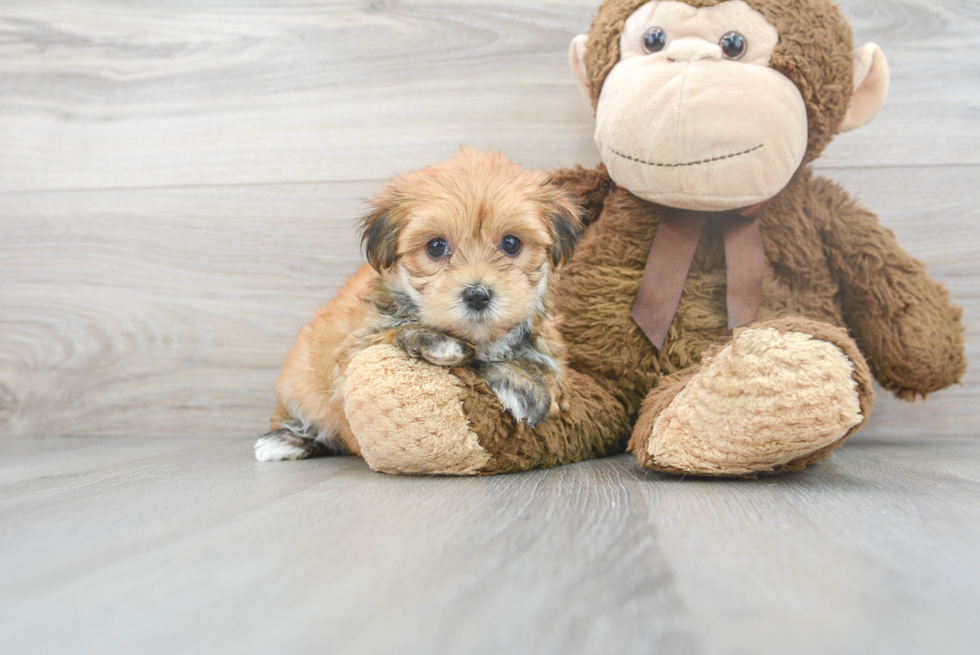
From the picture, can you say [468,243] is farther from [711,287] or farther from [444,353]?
[711,287]

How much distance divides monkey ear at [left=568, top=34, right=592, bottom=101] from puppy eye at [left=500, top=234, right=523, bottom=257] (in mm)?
498

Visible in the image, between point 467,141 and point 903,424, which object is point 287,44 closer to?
point 467,141

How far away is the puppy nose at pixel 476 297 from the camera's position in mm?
1018

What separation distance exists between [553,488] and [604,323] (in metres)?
0.45

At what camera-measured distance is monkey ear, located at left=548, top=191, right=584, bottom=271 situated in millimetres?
1163

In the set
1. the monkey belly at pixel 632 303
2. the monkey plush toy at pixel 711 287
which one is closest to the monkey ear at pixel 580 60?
the monkey plush toy at pixel 711 287

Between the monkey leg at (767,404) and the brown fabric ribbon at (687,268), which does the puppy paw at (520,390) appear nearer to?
the monkey leg at (767,404)

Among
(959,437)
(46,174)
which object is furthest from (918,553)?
(46,174)

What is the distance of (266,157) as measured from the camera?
1.78 m

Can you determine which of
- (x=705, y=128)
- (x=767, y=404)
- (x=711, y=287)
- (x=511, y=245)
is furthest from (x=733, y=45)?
(x=767, y=404)

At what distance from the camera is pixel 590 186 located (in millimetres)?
1471

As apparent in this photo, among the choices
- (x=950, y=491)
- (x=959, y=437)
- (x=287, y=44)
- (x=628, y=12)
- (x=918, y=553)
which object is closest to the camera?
(x=918, y=553)

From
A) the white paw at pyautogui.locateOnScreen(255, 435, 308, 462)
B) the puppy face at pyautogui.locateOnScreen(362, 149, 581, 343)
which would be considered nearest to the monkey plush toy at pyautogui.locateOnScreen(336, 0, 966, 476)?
the puppy face at pyautogui.locateOnScreen(362, 149, 581, 343)

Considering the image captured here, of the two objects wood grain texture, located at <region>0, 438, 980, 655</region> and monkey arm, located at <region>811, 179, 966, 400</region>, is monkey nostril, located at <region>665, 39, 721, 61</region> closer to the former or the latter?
monkey arm, located at <region>811, 179, 966, 400</region>
